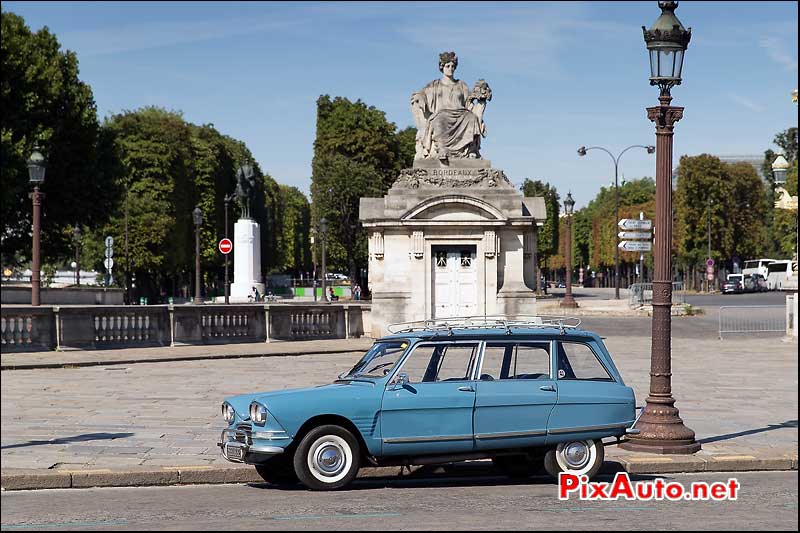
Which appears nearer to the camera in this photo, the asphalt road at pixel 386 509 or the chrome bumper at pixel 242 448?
the asphalt road at pixel 386 509

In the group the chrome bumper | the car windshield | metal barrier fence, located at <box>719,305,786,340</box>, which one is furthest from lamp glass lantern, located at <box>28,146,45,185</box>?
metal barrier fence, located at <box>719,305,786,340</box>

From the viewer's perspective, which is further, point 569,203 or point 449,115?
point 569,203

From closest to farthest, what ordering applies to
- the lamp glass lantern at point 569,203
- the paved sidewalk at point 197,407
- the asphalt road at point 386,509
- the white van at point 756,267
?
1. the asphalt road at point 386,509
2. the paved sidewalk at point 197,407
3. the lamp glass lantern at point 569,203
4. the white van at point 756,267

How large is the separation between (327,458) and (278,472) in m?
0.83

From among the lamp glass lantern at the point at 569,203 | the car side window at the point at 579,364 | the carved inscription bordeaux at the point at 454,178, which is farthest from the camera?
the lamp glass lantern at the point at 569,203

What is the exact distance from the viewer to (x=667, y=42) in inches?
581

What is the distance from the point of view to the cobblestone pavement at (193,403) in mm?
13836

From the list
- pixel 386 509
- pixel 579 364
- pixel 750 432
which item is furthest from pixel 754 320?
pixel 386 509

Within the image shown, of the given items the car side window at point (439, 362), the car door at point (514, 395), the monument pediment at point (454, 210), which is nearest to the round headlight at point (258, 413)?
the car side window at point (439, 362)

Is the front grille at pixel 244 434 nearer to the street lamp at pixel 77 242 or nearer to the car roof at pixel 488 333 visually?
the car roof at pixel 488 333

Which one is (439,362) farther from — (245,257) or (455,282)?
(245,257)

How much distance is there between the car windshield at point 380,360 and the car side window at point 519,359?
0.93 m

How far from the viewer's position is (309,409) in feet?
37.8

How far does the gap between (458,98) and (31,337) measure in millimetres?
15749
